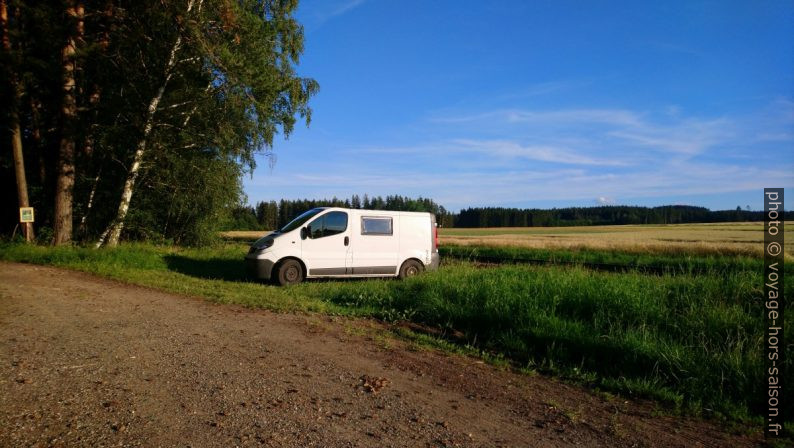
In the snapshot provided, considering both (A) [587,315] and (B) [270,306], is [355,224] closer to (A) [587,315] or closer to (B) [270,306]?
(B) [270,306]

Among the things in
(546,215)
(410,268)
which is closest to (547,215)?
(546,215)

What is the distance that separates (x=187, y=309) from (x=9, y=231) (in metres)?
16.7

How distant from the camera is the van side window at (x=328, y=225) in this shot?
11.7 meters

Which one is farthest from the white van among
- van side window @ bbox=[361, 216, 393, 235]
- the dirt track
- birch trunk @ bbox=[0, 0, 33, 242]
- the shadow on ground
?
birch trunk @ bbox=[0, 0, 33, 242]

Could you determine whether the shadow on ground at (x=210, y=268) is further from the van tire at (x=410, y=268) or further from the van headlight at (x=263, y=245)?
the van tire at (x=410, y=268)

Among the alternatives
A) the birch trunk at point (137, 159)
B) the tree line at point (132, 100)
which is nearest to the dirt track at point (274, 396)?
the birch trunk at point (137, 159)

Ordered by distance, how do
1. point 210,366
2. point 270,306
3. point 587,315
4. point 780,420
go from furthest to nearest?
point 270,306, point 587,315, point 210,366, point 780,420

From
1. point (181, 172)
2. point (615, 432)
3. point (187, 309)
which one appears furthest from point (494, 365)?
point (181, 172)

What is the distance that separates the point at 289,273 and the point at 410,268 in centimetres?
327

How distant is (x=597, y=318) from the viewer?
6.48 metres

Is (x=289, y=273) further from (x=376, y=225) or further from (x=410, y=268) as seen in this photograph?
(x=410, y=268)

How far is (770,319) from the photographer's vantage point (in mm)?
5770

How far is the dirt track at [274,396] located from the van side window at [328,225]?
5.42 meters

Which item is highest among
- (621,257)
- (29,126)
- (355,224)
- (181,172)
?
(29,126)
